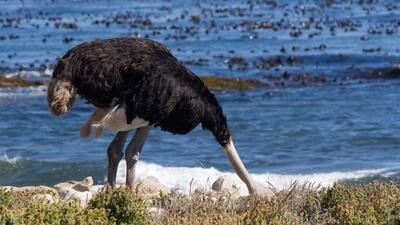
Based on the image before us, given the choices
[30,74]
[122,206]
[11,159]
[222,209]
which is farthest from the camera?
[30,74]

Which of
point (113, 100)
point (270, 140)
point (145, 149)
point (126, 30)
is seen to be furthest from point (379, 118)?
point (126, 30)

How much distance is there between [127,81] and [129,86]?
4 cm

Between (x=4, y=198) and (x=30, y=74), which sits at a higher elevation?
(x=4, y=198)

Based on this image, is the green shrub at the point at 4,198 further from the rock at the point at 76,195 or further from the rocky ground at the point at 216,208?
the rock at the point at 76,195

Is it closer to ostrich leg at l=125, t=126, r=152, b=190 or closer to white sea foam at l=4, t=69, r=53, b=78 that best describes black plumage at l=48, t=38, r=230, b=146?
ostrich leg at l=125, t=126, r=152, b=190

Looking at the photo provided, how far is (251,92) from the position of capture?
22484 millimetres

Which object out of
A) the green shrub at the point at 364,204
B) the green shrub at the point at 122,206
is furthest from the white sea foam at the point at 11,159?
the green shrub at the point at 122,206

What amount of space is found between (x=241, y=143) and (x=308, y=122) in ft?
6.64

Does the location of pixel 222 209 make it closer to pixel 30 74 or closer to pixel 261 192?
pixel 261 192

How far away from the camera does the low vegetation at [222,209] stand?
6.91 metres

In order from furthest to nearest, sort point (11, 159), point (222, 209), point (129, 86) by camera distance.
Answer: point (11, 159) < point (129, 86) < point (222, 209)

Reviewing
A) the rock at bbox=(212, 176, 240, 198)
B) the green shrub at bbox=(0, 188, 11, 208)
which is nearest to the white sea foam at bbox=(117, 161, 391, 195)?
the rock at bbox=(212, 176, 240, 198)

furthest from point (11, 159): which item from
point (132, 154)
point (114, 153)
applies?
point (132, 154)

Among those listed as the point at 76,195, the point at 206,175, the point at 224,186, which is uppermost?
the point at 76,195
